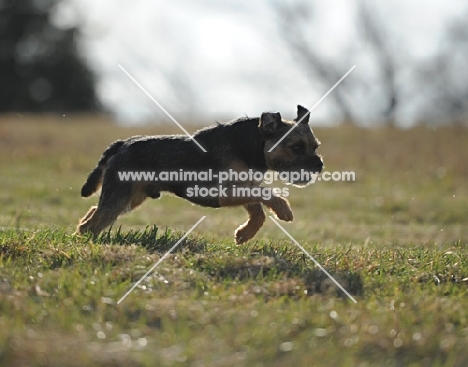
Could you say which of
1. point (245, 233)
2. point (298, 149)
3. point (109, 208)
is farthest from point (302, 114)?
point (109, 208)

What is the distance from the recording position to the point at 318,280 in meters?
6.85

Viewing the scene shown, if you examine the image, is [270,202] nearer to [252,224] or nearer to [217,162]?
[252,224]

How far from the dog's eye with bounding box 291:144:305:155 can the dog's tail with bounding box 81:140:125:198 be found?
6.86ft

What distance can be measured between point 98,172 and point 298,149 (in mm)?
2507

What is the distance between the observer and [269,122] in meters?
8.95

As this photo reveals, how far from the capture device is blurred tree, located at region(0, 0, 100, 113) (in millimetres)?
50219

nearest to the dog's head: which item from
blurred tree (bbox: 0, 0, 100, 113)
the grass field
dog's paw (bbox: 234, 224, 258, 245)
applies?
dog's paw (bbox: 234, 224, 258, 245)

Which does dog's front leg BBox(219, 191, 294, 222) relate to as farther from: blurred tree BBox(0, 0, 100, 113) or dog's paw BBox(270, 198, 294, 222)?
blurred tree BBox(0, 0, 100, 113)

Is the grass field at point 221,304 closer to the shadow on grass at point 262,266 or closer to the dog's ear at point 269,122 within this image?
the shadow on grass at point 262,266

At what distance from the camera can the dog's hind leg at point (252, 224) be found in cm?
912

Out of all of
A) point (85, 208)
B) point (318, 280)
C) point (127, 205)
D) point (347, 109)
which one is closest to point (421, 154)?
point (85, 208)

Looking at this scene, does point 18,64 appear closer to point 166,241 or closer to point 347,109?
point 347,109

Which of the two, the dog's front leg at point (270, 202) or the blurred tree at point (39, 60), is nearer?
the dog's front leg at point (270, 202)

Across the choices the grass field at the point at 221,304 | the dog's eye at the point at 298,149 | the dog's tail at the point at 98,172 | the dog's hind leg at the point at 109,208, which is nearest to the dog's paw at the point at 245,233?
the grass field at the point at 221,304
